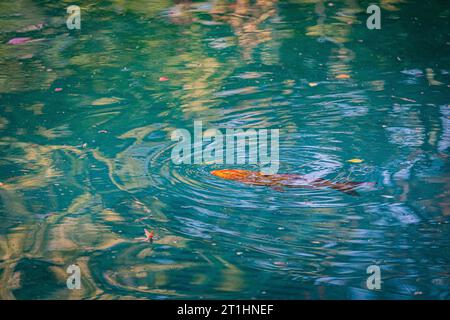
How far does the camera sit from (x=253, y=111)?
194 inches

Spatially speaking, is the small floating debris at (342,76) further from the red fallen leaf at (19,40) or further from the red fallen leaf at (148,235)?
the red fallen leaf at (19,40)

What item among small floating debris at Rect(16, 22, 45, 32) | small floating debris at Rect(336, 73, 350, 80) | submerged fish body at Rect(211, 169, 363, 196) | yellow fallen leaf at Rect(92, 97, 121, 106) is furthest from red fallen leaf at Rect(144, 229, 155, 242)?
small floating debris at Rect(16, 22, 45, 32)

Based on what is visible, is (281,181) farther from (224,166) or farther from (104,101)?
(104,101)

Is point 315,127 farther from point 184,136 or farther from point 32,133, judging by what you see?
point 32,133

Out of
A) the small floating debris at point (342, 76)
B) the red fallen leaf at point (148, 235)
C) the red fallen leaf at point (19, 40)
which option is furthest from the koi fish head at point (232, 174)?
the red fallen leaf at point (19, 40)

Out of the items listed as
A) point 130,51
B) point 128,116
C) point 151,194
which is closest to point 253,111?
point 128,116

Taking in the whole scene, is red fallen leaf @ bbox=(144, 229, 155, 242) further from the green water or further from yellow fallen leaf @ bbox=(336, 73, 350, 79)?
→ yellow fallen leaf @ bbox=(336, 73, 350, 79)

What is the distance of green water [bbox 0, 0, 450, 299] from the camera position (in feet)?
10.2

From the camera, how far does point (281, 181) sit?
12.7 ft

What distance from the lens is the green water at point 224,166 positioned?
312cm

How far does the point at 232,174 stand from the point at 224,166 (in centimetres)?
13

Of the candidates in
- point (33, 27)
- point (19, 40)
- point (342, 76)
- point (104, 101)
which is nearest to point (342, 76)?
point (342, 76)

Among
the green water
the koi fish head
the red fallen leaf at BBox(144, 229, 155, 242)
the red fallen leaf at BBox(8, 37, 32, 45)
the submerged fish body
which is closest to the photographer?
the green water
